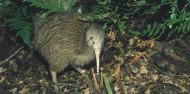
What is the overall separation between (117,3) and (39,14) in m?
1.03

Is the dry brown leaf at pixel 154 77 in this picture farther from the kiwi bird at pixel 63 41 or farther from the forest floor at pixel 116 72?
the kiwi bird at pixel 63 41

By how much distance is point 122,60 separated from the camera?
4.87 meters

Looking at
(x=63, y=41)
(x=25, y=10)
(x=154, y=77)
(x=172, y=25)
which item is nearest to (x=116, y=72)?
(x=154, y=77)

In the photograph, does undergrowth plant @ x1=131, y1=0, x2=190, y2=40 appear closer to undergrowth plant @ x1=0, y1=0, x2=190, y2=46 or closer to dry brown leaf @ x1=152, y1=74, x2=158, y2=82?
undergrowth plant @ x1=0, y1=0, x2=190, y2=46

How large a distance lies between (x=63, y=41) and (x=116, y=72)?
747 mm

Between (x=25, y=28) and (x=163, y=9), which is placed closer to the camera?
(x=25, y=28)

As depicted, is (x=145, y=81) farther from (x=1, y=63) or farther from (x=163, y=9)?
(x=1, y=63)

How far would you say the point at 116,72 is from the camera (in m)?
4.72

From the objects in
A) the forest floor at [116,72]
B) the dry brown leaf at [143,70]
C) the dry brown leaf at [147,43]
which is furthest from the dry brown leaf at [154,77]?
the dry brown leaf at [147,43]

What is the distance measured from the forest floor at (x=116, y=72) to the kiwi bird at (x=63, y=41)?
0.27 m

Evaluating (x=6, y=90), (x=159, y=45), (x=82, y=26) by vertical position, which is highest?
(x=82, y=26)

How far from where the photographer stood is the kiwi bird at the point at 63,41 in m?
4.71

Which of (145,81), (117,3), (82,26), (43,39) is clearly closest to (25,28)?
(43,39)

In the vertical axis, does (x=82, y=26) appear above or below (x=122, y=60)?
above
